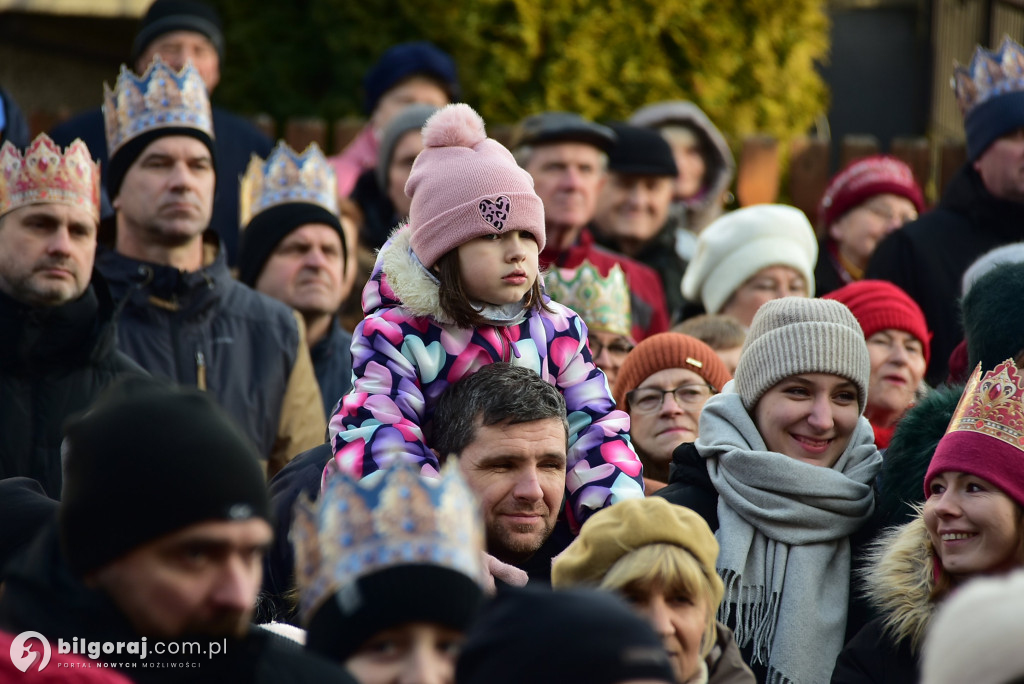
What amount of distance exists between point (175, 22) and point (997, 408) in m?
5.06

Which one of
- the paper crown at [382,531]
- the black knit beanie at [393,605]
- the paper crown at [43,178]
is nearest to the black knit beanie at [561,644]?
the black knit beanie at [393,605]

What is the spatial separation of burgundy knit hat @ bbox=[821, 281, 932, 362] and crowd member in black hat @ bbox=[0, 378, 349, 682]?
355 cm

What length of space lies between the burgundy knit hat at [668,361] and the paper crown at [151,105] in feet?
7.48

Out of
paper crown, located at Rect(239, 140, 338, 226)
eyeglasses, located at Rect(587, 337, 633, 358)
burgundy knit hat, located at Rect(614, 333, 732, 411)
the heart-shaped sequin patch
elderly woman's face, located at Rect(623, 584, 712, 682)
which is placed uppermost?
paper crown, located at Rect(239, 140, 338, 226)

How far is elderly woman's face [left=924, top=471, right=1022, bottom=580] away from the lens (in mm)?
4133

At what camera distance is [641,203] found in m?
7.74

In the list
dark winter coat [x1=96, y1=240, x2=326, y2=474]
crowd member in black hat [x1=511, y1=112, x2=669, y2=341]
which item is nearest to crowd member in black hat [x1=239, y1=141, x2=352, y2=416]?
dark winter coat [x1=96, y1=240, x2=326, y2=474]

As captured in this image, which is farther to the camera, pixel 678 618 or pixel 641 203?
pixel 641 203

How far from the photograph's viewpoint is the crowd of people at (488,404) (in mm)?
2711

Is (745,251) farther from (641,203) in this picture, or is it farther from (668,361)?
(668,361)

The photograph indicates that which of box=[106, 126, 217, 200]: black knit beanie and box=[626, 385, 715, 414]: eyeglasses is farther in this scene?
box=[106, 126, 217, 200]: black knit beanie

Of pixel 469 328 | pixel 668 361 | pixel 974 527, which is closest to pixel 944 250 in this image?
pixel 668 361

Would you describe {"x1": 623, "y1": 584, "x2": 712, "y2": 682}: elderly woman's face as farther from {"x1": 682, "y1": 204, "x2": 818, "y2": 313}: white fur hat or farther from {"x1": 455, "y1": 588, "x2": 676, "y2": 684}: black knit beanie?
{"x1": 682, "y1": 204, "x2": 818, "y2": 313}: white fur hat

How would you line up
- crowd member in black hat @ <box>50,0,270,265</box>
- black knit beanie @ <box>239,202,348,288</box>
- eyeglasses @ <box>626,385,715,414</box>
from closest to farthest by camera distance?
eyeglasses @ <box>626,385,715,414</box>, black knit beanie @ <box>239,202,348,288</box>, crowd member in black hat @ <box>50,0,270,265</box>
